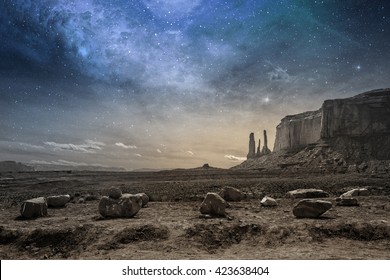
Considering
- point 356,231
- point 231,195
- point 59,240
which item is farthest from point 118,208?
point 356,231

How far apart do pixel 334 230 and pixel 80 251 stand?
629cm

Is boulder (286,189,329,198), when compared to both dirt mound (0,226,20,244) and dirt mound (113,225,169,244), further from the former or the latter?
dirt mound (0,226,20,244)

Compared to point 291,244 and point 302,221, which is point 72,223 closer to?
point 291,244

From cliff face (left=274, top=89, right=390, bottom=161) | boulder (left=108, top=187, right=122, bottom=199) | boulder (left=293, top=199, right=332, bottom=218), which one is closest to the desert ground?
boulder (left=293, top=199, right=332, bottom=218)

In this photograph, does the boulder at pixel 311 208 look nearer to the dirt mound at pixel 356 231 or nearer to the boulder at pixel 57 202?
the dirt mound at pixel 356 231

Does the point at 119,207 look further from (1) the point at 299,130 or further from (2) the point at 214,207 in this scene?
(1) the point at 299,130

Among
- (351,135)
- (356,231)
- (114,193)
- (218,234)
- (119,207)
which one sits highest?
(351,135)

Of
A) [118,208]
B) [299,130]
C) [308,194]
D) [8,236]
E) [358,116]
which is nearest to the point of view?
[8,236]

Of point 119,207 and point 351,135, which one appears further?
point 351,135

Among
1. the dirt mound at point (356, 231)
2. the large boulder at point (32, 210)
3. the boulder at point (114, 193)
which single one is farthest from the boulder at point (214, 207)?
the large boulder at point (32, 210)

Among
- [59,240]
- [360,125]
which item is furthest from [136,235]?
[360,125]

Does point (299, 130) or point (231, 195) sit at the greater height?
point (299, 130)

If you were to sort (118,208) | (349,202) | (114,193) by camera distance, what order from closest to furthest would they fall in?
(118,208)
(114,193)
(349,202)

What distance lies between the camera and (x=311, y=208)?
7.12m
